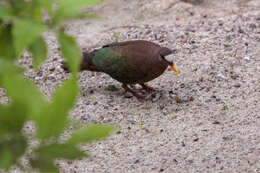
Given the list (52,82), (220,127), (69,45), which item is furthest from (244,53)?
(69,45)

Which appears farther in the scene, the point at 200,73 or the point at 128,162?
the point at 200,73

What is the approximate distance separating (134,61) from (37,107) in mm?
3414

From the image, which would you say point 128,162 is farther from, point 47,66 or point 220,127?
point 47,66

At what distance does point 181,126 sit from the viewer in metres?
4.29

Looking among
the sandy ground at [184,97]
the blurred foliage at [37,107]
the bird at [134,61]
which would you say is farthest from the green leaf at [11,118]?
the bird at [134,61]

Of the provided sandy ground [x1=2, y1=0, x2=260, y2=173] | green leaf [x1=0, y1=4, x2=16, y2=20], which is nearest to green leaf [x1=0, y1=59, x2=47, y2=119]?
green leaf [x1=0, y1=4, x2=16, y2=20]

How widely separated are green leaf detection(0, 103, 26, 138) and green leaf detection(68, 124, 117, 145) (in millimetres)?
123

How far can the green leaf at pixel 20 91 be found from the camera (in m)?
1.06

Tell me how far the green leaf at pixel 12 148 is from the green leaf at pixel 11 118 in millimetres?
22

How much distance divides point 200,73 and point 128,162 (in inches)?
63.4

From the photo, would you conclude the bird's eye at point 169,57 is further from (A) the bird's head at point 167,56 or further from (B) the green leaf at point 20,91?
(B) the green leaf at point 20,91

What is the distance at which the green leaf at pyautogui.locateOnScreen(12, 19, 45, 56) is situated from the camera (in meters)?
1.10

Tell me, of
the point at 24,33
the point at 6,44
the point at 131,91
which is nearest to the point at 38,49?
the point at 6,44

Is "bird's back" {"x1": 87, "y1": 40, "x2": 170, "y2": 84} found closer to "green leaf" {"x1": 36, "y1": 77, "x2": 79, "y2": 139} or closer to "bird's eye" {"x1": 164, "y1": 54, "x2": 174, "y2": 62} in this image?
"bird's eye" {"x1": 164, "y1": 54, "x2": 174, "y2": 62}
